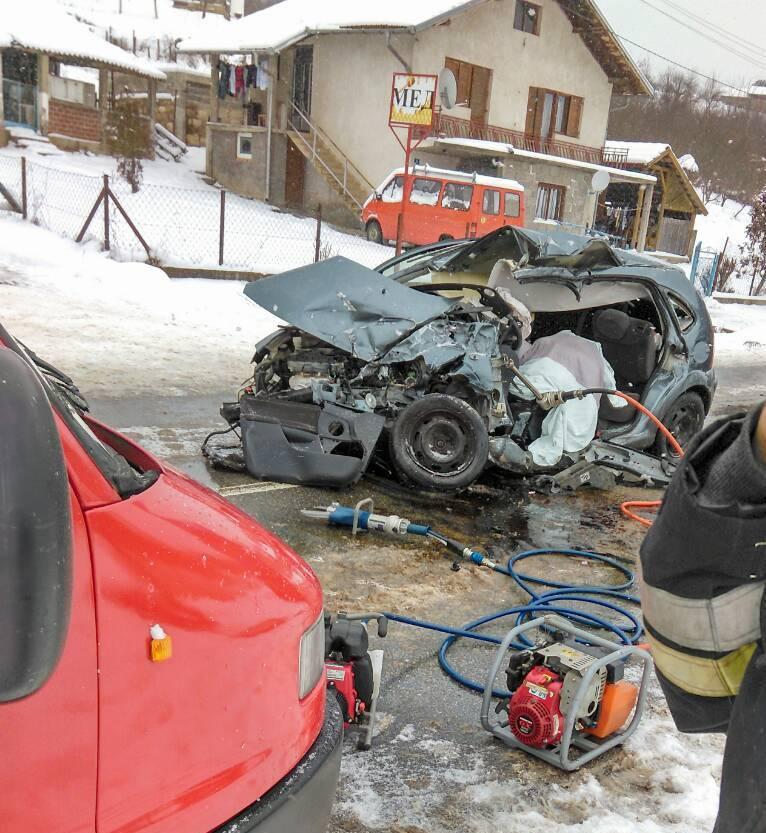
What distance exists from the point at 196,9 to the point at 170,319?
5567 cm

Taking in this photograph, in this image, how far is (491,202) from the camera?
2041 cm

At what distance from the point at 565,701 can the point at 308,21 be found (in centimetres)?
2757

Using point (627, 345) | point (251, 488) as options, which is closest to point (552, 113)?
point (627, 345)

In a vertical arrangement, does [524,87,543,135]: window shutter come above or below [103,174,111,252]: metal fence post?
above

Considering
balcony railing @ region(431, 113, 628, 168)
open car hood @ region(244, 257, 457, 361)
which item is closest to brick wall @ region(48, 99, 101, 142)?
balcony railing @ region(431, 113, 628, 168)

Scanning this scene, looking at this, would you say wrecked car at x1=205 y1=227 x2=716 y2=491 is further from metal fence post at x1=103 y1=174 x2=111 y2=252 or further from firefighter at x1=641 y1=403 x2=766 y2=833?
metal fence post at x1=103 y1=174 x2=111 y2=252

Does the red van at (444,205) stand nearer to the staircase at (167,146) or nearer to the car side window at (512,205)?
the car side window at (512,205)

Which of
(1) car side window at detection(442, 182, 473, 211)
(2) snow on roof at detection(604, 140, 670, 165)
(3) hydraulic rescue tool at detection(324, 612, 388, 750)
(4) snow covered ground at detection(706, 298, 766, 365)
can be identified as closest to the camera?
(3) hydraulic rescue tool at detection(324, 612, 388, 750)

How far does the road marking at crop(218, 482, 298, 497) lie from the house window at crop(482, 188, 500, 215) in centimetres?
1589

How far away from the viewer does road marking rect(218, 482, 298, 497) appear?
17.8ft

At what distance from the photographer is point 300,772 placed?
73.0 inches

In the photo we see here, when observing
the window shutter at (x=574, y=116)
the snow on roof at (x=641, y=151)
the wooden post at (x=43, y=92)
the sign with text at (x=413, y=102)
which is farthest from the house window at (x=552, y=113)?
the wooden post at (x=43, y=92)

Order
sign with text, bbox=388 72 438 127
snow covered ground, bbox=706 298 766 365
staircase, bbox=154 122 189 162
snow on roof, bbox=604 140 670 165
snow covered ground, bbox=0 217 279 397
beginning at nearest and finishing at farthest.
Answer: snow covered ground, bbox=0 217 279 397 < snow covered ground, bbox=706 298 766 365 < sign with text, bbox=388 72 438 127 < staircase, bbox=154 122 189 162 < snow on roof, bbox=604 140 670 165

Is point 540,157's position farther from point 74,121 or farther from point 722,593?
point 722,593
